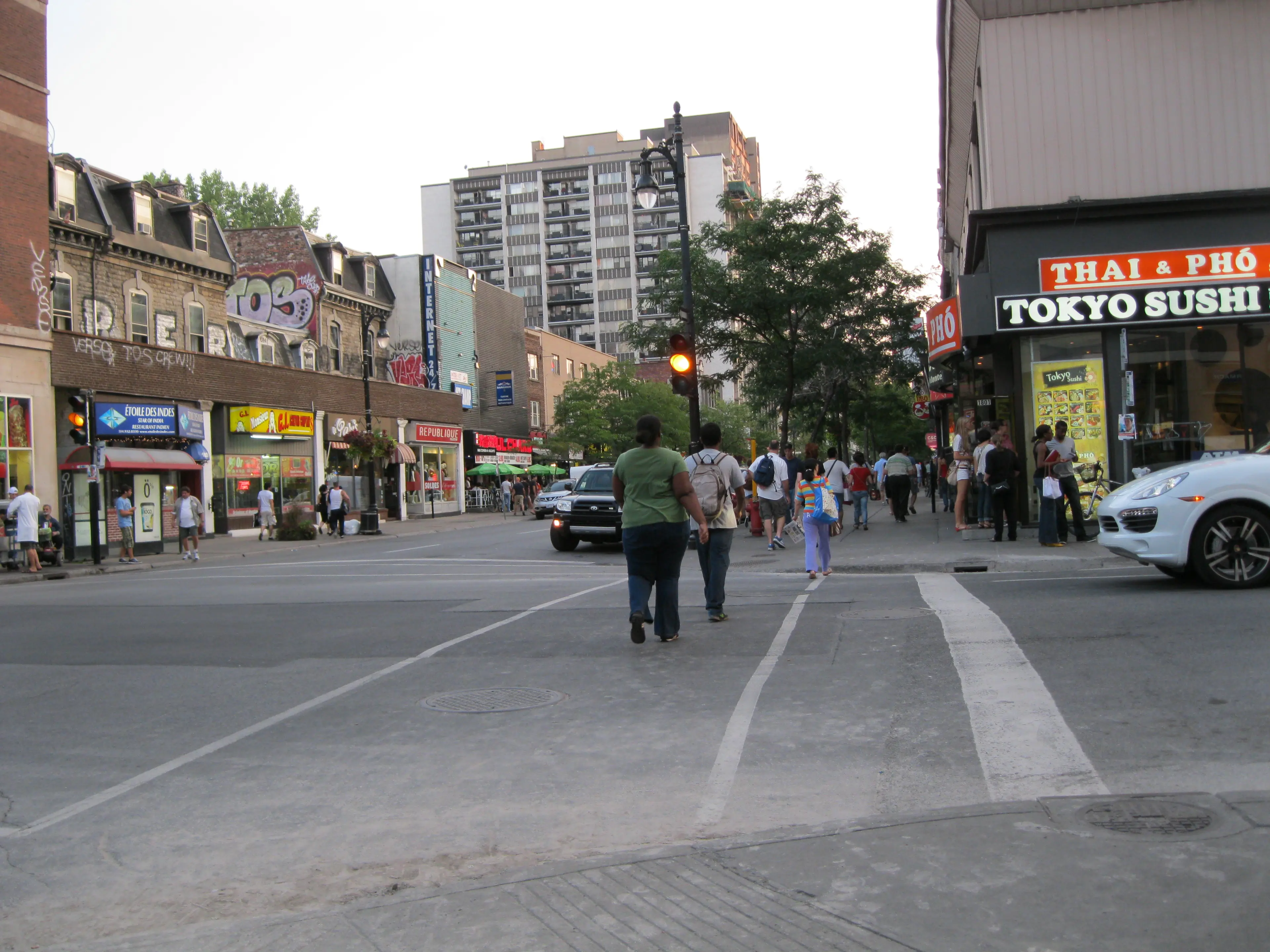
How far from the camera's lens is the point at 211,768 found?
587 centimetres

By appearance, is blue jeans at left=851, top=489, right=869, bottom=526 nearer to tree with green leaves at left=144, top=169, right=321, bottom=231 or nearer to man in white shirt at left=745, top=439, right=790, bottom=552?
man in white shirt at left=745, top=439, right=790, bottom=552

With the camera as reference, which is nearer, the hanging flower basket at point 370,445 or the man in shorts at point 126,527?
the man in shorts at point 126,527

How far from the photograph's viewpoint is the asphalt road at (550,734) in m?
4.44

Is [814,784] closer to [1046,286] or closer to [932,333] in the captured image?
[1046,286]

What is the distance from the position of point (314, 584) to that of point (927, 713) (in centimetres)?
1247

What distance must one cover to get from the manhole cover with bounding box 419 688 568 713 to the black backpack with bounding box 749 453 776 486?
1292 centimetres


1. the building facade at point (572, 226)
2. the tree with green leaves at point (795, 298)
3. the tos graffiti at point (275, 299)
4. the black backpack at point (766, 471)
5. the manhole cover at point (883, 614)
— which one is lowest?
the manhole cover at point (883, 614)

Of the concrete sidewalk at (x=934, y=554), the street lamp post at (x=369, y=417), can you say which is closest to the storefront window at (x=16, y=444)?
the street lamp post at (x=369, y=417)

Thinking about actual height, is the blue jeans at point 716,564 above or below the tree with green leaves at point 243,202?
below

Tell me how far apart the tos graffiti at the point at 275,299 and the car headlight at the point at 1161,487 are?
132 feet

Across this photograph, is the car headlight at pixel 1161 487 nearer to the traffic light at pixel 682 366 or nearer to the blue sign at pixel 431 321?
the traffic light at pixel 682 366

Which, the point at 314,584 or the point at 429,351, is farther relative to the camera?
the point at 429,351

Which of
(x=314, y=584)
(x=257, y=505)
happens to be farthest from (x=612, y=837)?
(x=257, y=505)

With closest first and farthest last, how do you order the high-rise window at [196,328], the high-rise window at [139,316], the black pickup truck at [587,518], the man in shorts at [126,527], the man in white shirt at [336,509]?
the black pickup truck at [587,518], the man in shorts at [126,527], the high-rise window at [139,316], the man in white shirt at [336,509], the high-rise window at [196,328]
